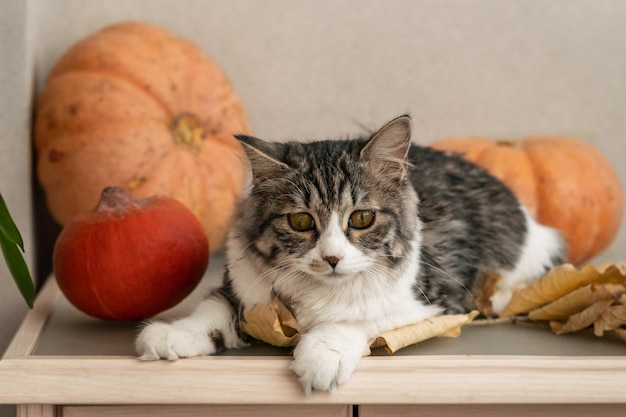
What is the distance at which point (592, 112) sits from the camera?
251cm

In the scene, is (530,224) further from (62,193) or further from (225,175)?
(62,193)

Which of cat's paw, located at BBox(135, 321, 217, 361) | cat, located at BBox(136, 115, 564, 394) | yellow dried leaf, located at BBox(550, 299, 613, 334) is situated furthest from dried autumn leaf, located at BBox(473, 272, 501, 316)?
cat's paw, located at BBox(135, 321, 217, 361)

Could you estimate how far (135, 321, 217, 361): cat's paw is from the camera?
4.28 feet

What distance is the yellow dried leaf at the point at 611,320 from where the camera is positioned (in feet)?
4.75

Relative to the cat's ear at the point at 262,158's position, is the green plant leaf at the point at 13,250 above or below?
below

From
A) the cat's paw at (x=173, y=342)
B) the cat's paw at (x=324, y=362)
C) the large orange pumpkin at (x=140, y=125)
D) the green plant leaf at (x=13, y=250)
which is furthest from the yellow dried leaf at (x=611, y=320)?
the green plant leaf at (x=13, y=250)

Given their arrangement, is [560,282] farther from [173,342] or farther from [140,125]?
[140,125]

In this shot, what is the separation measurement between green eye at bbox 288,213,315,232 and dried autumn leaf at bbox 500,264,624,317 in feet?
1.75

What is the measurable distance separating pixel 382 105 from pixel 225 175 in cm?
63

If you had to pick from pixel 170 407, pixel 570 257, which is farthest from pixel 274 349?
pixel 570 257

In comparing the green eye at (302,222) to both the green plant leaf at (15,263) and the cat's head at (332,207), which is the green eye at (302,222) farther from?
the green plant leaf at (15,263)

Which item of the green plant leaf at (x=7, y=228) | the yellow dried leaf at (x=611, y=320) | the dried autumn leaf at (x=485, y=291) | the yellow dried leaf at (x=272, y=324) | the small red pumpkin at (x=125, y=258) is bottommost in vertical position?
the dried autumn leaf at (x=485, y=291)

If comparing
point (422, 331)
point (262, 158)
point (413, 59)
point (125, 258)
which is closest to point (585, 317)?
point (422, 331)

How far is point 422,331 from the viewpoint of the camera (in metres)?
1.41
